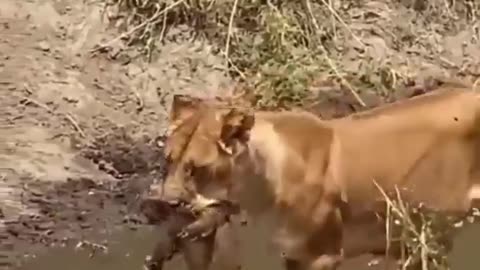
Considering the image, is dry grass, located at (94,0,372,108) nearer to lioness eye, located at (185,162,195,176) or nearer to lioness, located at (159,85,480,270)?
lioness, located at (159,85,480,270)

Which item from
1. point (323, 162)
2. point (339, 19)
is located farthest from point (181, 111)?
point (339, 19)

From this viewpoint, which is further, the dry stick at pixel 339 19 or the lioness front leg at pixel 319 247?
the dry stick at pixel 339 19

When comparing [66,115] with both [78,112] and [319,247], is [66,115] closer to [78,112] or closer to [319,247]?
[78,112]

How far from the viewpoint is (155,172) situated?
180 centimetres

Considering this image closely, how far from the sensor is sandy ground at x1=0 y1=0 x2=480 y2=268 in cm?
177

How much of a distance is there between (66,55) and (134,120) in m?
0.14

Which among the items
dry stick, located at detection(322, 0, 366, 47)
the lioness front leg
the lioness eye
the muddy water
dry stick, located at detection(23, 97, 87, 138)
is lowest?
the muddy water

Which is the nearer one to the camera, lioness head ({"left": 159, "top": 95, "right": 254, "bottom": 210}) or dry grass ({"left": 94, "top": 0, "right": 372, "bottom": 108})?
lioness head ({"left": 159, "top": 95, "right": 254, "bottom": 210})

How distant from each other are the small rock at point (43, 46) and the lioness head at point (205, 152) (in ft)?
1.35

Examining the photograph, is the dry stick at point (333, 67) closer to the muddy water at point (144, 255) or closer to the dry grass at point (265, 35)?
the dry grass at point (265, 35)

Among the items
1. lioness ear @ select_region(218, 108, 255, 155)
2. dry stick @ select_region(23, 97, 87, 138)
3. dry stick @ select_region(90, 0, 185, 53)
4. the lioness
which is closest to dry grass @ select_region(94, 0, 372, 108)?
dry stick @ select_region(90, 0, 185, 53)

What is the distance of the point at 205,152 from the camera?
154 cm

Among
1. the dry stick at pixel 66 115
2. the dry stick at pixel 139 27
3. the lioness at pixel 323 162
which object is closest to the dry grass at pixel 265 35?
the dry stick at pixel 139 27

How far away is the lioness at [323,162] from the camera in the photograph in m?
1.55
